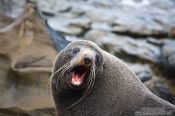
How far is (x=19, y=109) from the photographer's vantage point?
6.86 meters

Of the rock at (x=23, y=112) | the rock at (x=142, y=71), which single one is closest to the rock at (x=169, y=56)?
the rock at (x=142, y=71)

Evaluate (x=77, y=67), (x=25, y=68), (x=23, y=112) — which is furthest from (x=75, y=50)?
(x=25, y=68)

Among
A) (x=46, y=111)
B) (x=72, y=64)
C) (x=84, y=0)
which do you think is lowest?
(x=84, y=0)

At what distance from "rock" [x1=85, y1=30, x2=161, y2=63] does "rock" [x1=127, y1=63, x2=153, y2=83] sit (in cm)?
35

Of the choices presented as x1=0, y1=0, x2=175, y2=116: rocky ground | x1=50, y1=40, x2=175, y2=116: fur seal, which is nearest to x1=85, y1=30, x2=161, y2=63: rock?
→ x1=0, y1=0, x2=175, y2=116: rocky ground

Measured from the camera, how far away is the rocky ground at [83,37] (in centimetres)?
705

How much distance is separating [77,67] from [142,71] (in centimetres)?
445

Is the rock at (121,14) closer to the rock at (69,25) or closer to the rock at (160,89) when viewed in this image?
the rock at (69,25)

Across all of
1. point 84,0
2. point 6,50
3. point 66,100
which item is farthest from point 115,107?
point 84,0

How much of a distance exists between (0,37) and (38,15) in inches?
24.9

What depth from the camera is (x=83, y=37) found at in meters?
11.1

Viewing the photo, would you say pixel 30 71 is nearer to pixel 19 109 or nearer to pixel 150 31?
pixel 19 109

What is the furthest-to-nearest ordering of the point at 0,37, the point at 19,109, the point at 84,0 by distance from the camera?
the point at 84,0
the point at 0,37
the point at 19,109

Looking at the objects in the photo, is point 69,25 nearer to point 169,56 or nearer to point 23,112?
point 169,56
